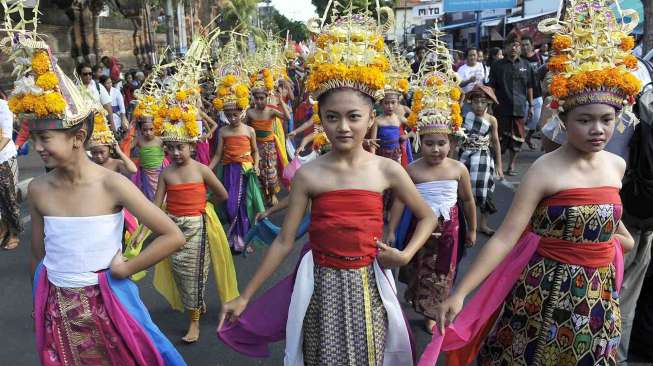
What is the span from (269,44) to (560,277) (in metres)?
11.8

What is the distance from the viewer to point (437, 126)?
184 inches

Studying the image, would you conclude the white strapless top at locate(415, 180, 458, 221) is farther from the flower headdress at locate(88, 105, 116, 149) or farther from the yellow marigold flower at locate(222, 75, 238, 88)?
the yellow marigold flower at locate(222, 75, 238, 88)

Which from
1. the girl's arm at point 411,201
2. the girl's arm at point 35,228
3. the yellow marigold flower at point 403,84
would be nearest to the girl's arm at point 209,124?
the yellow marigold flower at point 403,84

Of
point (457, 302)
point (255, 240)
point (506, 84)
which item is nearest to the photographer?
point (457, 302)

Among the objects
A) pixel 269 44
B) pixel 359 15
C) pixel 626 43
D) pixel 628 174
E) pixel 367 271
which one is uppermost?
pixel 269 44

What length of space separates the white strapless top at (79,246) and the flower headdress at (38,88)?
1.53ft

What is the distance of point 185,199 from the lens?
4.92 m

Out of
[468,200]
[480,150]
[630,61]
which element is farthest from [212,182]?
[480,150]

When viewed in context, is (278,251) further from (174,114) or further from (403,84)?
(403,84)

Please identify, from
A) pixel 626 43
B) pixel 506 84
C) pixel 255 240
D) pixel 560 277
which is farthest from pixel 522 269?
pixel 506 84

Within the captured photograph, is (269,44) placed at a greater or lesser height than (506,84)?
greater

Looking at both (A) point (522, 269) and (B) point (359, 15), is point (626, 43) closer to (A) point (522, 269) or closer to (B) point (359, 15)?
(A) point (522, 269)

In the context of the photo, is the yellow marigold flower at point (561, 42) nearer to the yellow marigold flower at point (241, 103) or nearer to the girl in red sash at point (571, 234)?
the girl in red sash at point (571, 234)

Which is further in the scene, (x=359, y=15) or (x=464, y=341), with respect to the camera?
(x=359, y=15)
